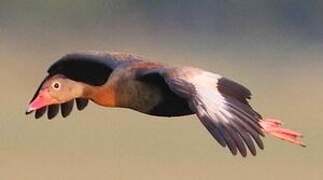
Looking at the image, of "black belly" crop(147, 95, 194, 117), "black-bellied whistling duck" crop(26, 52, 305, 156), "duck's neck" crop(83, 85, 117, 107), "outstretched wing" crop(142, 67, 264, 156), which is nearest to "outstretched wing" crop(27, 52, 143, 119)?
"black-bellied whistling duck" crop(26, 52, 305, 156)

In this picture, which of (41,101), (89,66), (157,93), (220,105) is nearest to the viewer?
(220,105)

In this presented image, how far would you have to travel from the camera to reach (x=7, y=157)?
1373 cm

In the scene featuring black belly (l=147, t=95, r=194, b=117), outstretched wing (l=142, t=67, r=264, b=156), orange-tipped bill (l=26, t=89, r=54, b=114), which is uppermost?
outstretched wing (l=142, t=67, r=264, b=156)

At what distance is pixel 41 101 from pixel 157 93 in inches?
25.4

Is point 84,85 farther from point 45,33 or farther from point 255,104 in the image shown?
point 45,33

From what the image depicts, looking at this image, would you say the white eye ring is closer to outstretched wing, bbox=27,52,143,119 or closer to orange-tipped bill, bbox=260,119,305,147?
outstretched wing, bbox=27,52,143,119

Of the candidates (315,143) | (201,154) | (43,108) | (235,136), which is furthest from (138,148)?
(235,136)

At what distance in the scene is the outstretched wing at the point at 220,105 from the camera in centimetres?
828

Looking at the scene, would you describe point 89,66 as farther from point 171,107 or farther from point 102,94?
point 171,107

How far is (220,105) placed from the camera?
28.1 feet

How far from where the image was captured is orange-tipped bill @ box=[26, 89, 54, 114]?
9.41m

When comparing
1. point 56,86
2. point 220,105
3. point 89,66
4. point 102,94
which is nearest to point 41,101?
point 56,86

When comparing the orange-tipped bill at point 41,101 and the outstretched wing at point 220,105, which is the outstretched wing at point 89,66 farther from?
the outstretched wing at point 220,105

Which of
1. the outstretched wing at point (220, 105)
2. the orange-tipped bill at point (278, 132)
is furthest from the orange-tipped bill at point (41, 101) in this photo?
the orange-tipped bill at point (278, 132)
